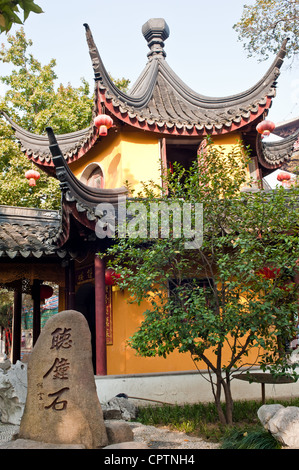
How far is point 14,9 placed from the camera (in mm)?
3117

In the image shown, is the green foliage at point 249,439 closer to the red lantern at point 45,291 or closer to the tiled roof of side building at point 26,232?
the tiled roof of side building at point 26,232

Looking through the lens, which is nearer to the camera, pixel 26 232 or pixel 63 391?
pixel 63 391

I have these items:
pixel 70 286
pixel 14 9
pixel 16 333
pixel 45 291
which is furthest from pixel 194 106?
pixel 14 9

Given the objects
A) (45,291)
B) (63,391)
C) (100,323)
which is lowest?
(63,391)

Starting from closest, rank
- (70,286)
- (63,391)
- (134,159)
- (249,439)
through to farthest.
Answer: (63,391)
(249,439)
(70,286)
(134,159)

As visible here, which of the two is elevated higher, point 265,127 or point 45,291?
point 265,127

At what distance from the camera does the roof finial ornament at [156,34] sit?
11.8 m

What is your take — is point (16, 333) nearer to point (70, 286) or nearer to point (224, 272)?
point (70, 286)

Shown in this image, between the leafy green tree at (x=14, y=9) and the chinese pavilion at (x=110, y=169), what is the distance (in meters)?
2.95

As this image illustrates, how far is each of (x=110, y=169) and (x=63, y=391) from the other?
571 cm

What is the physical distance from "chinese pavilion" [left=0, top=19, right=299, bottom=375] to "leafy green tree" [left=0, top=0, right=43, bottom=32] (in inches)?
116

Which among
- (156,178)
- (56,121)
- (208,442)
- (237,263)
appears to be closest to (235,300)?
(237,263)

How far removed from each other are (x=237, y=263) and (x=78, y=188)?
3.24 m

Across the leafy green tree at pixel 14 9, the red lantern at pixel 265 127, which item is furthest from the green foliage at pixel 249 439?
the red lantern at pixel 265 127
